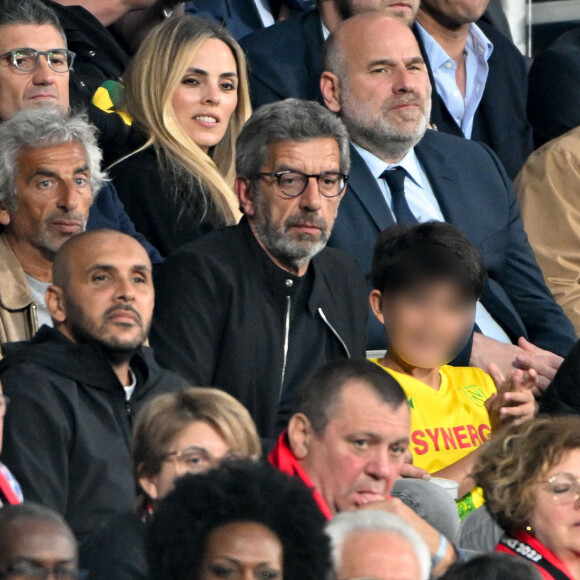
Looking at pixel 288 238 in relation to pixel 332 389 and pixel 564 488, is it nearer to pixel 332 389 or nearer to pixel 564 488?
pixel 332 389

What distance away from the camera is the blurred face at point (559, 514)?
4.12m

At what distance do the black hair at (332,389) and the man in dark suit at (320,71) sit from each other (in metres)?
2.35

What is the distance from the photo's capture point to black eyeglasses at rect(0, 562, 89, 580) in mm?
2930

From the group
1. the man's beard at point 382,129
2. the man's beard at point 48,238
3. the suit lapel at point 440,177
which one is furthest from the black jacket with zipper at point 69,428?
the suit lapel at point 440,177

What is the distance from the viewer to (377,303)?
520 centimetres

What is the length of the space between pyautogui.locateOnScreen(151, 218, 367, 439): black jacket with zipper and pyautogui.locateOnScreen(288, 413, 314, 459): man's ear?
2.09 feet

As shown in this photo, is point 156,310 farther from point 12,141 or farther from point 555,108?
point 555,108

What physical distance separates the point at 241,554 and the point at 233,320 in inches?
77.4

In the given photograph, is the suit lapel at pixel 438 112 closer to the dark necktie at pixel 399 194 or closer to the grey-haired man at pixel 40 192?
the dark necktie at pixel 399 194

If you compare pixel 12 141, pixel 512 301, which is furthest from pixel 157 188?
pixel 512 301

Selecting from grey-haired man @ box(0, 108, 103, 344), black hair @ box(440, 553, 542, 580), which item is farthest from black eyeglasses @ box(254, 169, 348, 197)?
black hair @ box(440, 553, 542, 580)

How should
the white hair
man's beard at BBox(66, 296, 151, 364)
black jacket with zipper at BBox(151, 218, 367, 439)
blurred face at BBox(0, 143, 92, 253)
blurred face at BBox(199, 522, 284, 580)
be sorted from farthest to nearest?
blurred face at BBox(0, 143, 92, 253) < black jacket with zipper at BBox(151, 218, 367, 439) < man's beard at BBox(66, 296, 151, 364) < the white hair < blurred face at BBox(199, 522, 284, 580)

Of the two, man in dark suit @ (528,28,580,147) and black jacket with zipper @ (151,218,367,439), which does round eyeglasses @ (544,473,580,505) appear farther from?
man in dark suit @ (528,28,580,147)

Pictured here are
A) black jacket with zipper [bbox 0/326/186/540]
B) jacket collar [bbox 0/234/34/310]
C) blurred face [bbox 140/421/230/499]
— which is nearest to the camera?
blurred face [bbox 140/421/230/499]
